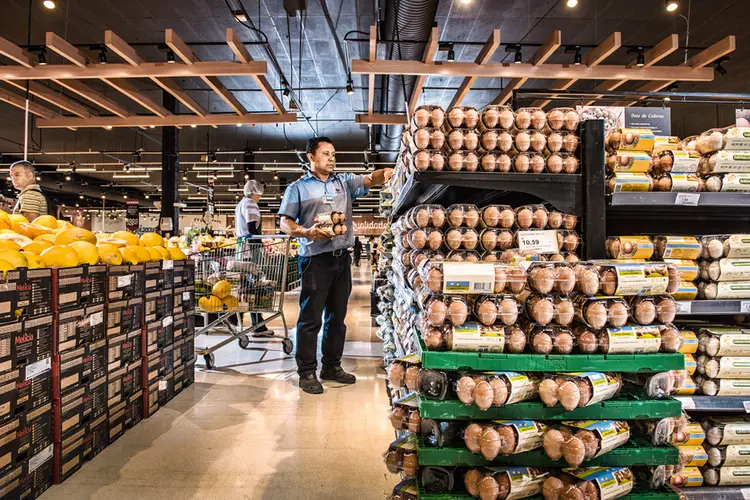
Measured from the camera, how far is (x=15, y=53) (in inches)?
176

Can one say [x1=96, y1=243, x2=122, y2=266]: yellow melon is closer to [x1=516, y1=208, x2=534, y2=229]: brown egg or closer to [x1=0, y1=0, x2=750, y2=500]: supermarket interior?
[x1=0, y1=0, x2=750, y2=500]: supermarket interior

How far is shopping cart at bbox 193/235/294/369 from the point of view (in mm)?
3834

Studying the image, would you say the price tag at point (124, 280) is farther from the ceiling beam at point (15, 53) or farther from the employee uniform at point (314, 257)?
the ceiling beam at point (15, 53)

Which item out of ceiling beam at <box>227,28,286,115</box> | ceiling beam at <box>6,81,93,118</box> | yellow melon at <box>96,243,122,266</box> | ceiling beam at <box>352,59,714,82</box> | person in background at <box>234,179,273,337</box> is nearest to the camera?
yellow melon at <box>96,243,122,266</box>

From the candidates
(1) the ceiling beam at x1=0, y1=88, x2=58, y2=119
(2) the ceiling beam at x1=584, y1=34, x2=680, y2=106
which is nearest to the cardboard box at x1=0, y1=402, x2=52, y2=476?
(2) the ceiling beam at x1=584, y1=34, x2=680, y2=106

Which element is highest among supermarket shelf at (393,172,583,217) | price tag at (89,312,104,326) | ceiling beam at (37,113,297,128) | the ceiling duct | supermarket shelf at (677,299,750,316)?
the ceiling duct

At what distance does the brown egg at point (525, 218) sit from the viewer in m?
1.65

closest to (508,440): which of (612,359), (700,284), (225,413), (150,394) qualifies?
(612,359)

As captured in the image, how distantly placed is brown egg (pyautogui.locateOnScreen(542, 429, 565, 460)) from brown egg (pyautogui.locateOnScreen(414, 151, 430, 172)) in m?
1.01

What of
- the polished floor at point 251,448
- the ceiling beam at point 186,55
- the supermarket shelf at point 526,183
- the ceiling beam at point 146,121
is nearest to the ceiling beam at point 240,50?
the ceiling beam at point 186,55

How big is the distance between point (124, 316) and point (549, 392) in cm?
248

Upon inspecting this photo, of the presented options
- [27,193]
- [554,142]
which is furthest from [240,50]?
[554,142]

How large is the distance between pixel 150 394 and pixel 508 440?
2.53 metres

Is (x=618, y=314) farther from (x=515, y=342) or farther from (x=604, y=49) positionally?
(x=604, y=49)
